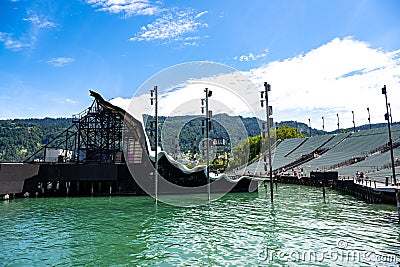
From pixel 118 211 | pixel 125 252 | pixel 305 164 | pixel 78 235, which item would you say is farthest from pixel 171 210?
pixel 305 164

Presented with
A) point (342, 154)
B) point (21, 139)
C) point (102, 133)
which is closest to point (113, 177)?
point (102, 133)

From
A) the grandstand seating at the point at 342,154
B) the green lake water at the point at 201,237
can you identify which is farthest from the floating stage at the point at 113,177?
the grandstand seating at the point at 342,154

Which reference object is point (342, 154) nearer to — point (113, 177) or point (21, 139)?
point (113, 177)

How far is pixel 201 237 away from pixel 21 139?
158266 millimetres

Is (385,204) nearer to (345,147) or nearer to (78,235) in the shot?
(78,235)

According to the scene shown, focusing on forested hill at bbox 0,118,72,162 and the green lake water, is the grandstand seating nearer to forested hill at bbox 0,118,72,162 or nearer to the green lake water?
the green lake water

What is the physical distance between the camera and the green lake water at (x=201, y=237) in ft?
41.8

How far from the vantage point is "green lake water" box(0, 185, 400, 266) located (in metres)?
12.7

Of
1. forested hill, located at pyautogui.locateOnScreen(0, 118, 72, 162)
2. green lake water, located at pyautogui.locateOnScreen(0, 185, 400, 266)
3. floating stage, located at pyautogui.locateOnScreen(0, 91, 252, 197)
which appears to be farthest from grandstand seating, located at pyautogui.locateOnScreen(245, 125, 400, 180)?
forested hill, located at pyautogui.locateOnScreen(0, 118, 72, 162)

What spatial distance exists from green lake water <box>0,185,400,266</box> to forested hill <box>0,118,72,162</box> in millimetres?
127720

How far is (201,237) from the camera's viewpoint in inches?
655

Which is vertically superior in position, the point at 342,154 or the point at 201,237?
the point at 342,154

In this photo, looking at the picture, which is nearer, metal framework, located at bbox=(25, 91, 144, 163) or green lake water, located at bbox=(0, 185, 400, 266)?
green lake water, located at bbox=(0, 185, 400, 266)

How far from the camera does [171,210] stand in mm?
26688
